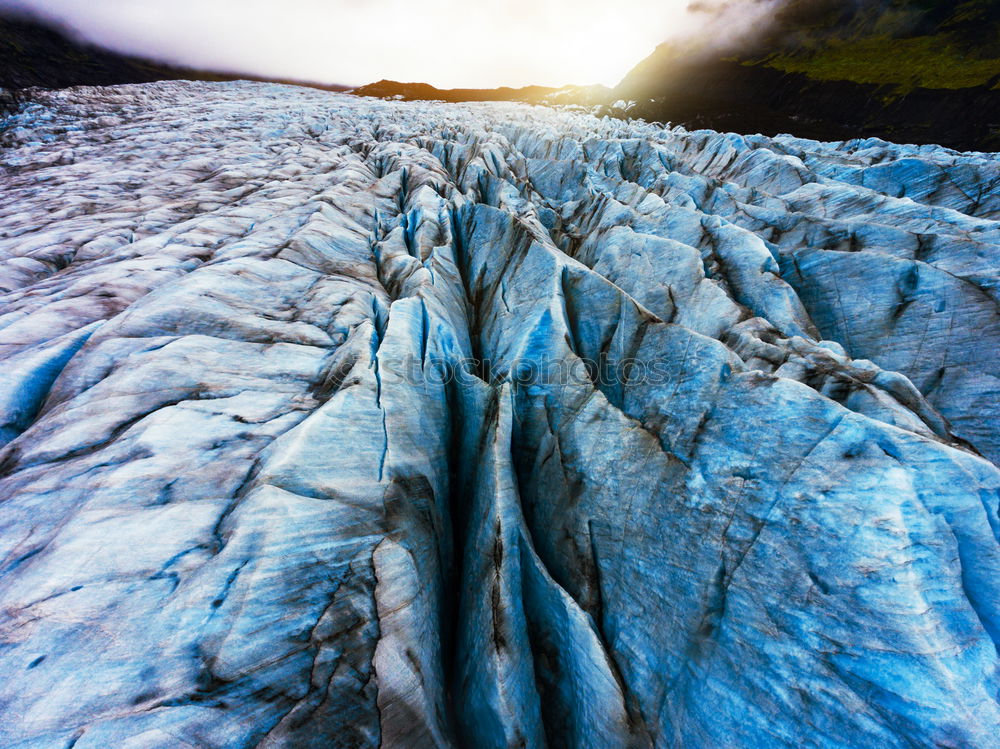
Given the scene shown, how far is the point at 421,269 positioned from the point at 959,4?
357 feet

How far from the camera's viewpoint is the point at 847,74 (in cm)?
6581

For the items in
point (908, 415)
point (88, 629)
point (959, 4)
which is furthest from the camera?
point (959, 4)

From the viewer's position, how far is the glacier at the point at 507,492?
5.27 m

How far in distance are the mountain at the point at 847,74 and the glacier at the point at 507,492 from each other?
64915mm

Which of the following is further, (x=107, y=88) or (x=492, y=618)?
(x=107, y=88)

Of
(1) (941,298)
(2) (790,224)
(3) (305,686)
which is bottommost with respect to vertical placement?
(3) (305,686)

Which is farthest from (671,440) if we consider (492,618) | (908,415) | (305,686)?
(305,686)

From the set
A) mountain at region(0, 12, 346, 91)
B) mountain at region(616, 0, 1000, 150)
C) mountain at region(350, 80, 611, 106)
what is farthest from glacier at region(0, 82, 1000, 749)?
mountain at region(350, 80, 611, 106)

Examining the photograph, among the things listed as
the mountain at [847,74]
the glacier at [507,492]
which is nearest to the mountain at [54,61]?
the glacier at [507,492]

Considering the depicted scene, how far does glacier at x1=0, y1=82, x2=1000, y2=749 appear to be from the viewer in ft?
17.3

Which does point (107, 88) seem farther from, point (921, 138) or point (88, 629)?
point (921, 138)

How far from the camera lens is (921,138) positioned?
5003 cm

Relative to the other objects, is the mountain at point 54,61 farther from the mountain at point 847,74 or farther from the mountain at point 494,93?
the mountain at point 847,74

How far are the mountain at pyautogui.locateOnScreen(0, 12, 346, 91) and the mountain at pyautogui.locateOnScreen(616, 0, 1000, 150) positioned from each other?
124 m
